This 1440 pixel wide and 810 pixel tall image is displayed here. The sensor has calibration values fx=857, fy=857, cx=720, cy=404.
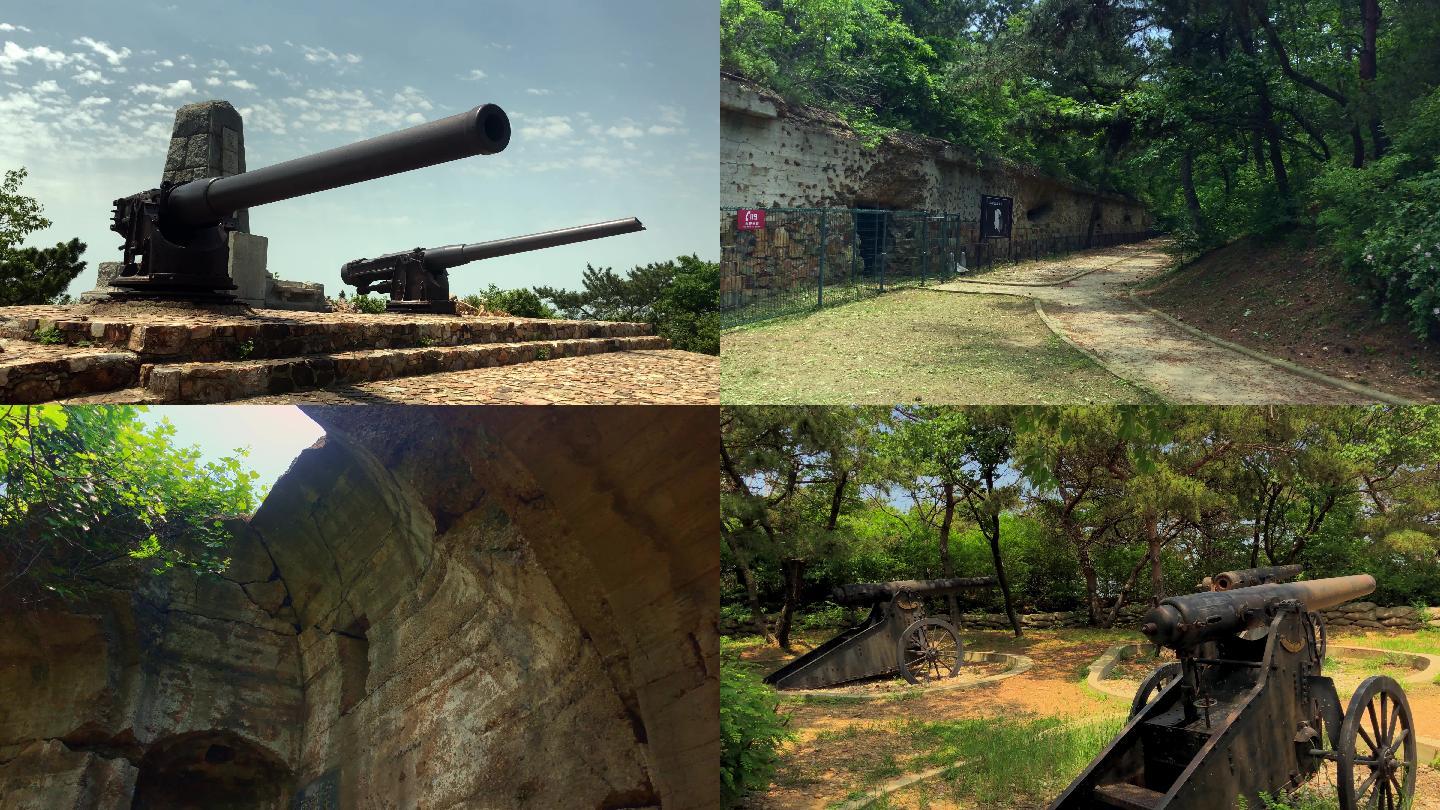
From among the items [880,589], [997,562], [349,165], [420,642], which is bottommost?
[880,589]

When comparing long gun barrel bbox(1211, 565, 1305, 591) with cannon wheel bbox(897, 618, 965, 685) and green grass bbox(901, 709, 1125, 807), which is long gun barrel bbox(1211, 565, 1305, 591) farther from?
cannon wheel bbox(897, 618, 965, 685)

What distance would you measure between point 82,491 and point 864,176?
5.92m

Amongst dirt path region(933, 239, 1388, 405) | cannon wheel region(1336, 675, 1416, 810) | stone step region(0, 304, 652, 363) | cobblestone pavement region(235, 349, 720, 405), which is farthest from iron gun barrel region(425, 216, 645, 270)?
cannon wheel region(1336, 675, 1416, 810)

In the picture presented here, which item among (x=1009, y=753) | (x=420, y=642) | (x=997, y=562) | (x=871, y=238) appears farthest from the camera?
(x=997, y=562)

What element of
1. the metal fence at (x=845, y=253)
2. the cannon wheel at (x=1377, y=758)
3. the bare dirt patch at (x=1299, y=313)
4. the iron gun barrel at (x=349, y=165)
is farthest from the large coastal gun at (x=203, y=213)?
the bare dirt patch at (x=1299, y=313)

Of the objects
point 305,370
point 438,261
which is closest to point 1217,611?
point 305,370

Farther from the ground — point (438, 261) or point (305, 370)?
point (438, 261)

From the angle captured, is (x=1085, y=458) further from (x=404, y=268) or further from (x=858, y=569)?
(x=404, y=268)

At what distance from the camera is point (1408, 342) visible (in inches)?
223

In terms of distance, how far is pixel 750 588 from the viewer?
7660 millimetres

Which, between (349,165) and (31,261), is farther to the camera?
(31,261)

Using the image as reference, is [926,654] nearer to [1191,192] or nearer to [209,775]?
[1191,192]

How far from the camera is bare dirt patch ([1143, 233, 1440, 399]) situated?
18.7 ft

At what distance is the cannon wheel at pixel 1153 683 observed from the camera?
4.28 metres
